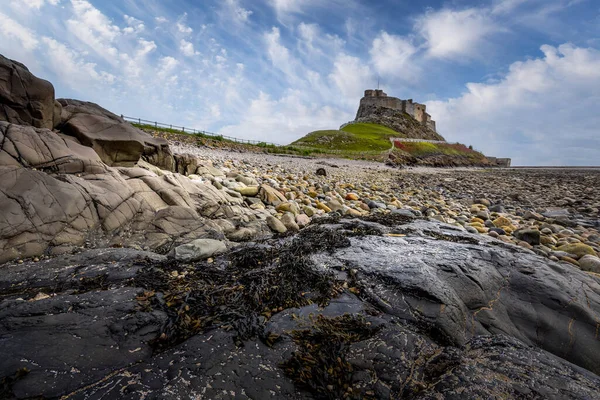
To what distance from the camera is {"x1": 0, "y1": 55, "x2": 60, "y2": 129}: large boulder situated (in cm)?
571

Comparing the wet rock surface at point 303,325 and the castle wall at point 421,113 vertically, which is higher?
the castle wall at point 421,113

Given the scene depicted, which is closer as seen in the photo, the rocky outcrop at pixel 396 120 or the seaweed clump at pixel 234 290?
Result: the seaweed clump at pixel 234 290

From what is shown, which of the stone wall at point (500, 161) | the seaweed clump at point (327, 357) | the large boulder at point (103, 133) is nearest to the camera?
the seaweed clump at point (327, 357)

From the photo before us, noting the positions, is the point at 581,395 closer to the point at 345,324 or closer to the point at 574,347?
the point at 574,347

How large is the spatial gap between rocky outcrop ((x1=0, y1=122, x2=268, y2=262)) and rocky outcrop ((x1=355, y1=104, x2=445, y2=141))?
227ft

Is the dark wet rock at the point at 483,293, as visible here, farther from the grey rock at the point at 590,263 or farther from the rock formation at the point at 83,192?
the rock formation at the point at 83,192

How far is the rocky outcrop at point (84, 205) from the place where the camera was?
4.22m

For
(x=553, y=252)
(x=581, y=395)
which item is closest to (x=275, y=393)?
(x=581, y=395)

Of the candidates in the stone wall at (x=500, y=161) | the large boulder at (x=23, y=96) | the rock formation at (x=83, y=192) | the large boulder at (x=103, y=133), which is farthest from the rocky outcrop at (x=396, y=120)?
the large boulder at (x=23, y=96)

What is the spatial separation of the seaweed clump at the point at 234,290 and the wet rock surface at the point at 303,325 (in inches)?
0.7

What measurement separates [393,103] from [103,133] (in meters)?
80.1

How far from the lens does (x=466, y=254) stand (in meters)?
4.20

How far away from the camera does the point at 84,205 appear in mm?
4871

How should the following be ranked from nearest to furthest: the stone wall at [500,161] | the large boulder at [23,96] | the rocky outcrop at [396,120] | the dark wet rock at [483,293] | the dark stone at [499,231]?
the dark wet rock at [483,293] < the large boulder at [23,96] < the dark stone at [499,231] < the rocky outcrop at [396,120] < the stone wall at [500,161]
